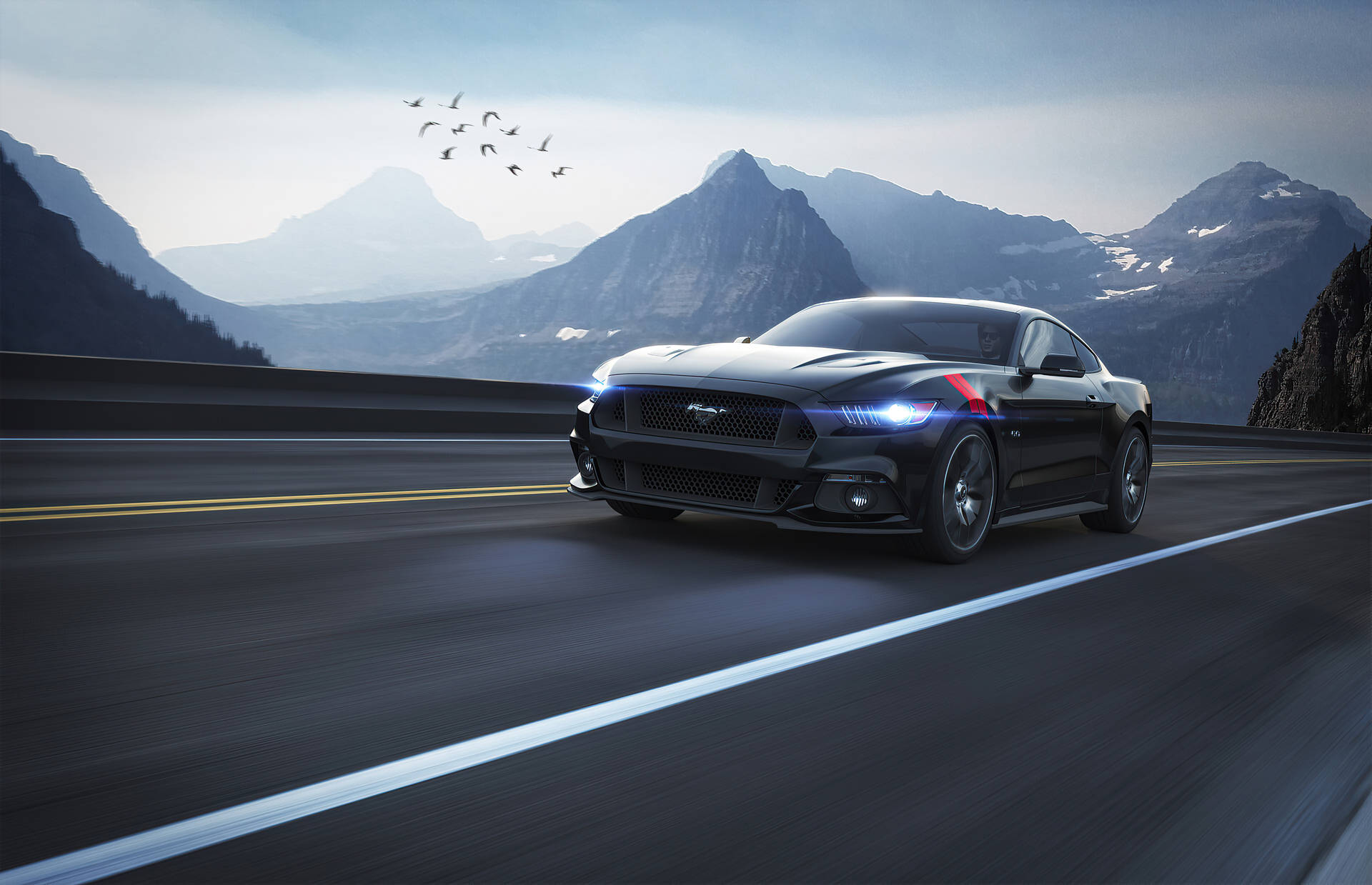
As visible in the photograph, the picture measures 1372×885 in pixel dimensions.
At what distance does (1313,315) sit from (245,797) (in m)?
169

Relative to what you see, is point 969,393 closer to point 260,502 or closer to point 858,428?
point 858,428

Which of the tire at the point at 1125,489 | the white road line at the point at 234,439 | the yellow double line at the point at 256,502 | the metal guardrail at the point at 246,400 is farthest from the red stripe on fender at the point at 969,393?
the metal guardrail at the point at 246,400

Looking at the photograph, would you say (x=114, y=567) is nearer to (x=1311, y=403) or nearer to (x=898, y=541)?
(x=898, y=541)

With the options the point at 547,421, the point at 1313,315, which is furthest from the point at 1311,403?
the point at 547,421

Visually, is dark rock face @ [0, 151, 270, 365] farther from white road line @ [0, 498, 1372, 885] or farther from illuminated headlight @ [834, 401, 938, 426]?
white road line @ [0, 498, 1372, 885]

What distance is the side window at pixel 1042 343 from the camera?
7219 millimetres

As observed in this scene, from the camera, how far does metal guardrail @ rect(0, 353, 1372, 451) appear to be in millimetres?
11531

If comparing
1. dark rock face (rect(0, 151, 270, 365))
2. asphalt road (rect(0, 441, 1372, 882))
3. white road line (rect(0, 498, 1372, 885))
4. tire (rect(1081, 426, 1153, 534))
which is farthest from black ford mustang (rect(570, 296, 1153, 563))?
dark rock face (rect(0, 151, 270, 365))

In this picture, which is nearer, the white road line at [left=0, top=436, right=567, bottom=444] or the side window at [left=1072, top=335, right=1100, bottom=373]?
the side window at [left=1072, top=335, right=1100, bottom=373]

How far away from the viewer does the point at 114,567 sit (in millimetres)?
4887

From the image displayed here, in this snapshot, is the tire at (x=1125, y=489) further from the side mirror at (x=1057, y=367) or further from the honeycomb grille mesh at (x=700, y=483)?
the honeycomb grille mesh at (x=700, y=483)

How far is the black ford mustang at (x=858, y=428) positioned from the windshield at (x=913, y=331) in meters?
0.01

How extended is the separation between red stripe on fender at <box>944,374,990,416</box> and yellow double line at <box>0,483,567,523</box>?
3391mm

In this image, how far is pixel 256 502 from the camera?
7066mm
